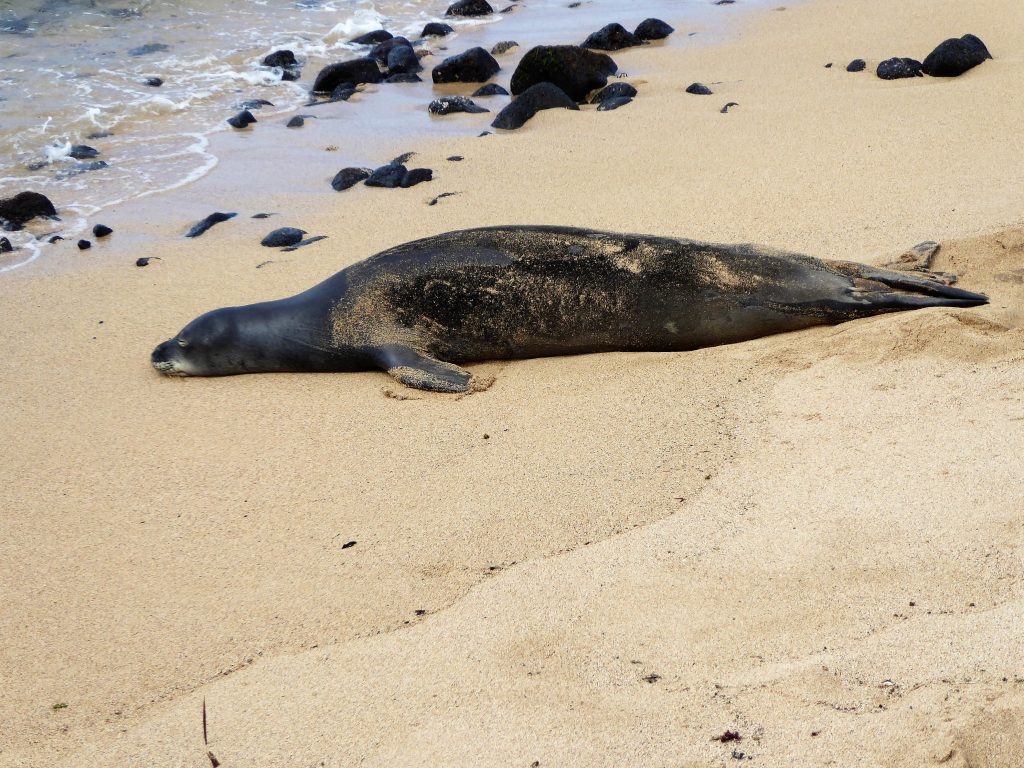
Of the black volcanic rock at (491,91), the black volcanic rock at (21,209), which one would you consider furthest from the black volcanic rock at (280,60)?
the black volcanic rock at (21,209)

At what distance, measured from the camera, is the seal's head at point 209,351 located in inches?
207

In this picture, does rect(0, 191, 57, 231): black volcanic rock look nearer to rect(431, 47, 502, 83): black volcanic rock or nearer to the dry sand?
the dry sand

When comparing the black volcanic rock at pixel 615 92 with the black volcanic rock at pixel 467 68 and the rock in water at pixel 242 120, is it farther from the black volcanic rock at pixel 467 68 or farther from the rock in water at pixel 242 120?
the rock in water at pixel 242 120

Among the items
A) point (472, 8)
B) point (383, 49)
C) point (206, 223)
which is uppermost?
point (472, 8)

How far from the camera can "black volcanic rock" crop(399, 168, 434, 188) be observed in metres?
7.77

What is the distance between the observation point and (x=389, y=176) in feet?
25.7

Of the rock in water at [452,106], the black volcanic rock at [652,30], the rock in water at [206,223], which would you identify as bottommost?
Answer: the rock in water at [206,223]

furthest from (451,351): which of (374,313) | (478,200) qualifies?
(478,200)

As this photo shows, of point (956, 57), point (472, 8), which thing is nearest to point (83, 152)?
point (956, 57)

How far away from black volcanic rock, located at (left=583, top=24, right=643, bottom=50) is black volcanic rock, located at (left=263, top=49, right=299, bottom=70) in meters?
4.08

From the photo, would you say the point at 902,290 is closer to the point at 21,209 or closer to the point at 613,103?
the point at 613,103

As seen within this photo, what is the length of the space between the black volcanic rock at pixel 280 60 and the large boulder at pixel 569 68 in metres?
4.33

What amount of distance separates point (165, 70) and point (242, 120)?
10.9ft

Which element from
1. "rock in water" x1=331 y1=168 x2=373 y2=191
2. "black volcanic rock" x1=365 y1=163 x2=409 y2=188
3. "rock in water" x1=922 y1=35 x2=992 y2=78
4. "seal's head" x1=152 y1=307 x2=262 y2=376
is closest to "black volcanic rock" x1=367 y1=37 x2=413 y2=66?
"rock in water" x1=331 y1=168 x2=373 y2=191
